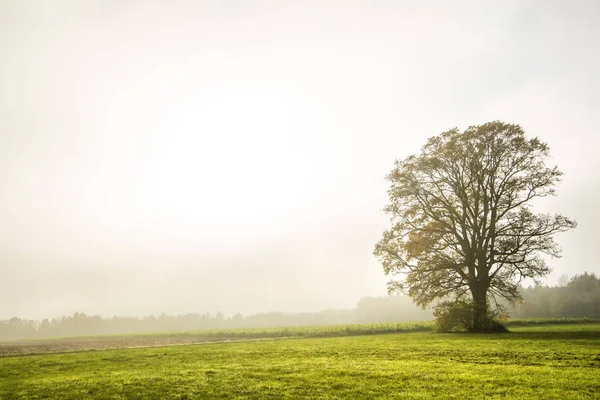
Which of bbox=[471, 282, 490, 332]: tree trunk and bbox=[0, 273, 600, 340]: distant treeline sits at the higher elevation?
bbox=[471, 282, 490, 332]: tree trunk

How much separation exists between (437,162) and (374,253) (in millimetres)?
13665

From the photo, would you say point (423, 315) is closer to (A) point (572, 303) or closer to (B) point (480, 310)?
(A) point (572, 303)

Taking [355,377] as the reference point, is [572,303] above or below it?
below

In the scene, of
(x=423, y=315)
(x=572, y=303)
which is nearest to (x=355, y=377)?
(x=572, y=303)

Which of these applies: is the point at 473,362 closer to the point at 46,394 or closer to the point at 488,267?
the point at 46,394

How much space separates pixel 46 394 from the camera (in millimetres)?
13727

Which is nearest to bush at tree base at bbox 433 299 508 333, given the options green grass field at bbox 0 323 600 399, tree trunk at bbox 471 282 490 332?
tree trunk at bbox 471 282 490 332

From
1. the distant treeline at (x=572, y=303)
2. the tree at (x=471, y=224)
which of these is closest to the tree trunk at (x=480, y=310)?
the tree at (x=471, y=224)

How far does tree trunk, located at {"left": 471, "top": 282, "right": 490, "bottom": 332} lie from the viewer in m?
33.7

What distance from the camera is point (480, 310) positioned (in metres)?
34.5

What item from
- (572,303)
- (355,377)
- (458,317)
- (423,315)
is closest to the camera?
(355,377)

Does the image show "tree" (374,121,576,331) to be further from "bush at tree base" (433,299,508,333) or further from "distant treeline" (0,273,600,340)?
"distant treeline" (0,273,600,340)

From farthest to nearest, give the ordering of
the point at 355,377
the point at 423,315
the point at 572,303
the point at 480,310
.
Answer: the point at 423,315
the point at 572,303
the point at 480,310
the point at 355,377

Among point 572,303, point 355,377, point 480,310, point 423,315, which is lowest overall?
point 423,315
